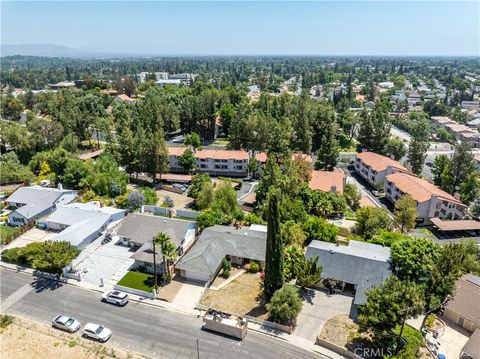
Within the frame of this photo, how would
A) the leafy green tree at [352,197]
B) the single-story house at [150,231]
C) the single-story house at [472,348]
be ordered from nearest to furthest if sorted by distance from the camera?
1. the single-story house at [472,348]
2. the single-story house at [150,231]
3. the leafy green tree at [352,197]

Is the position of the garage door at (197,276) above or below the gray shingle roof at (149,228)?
below

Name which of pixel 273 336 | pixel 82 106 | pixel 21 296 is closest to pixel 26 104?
pixel 82 106

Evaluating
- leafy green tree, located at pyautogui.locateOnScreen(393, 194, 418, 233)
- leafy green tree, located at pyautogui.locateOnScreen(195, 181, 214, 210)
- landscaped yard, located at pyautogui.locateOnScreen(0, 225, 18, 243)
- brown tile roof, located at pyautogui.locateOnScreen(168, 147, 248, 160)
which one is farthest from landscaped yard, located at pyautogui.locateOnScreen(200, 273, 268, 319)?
brown tile roof, located at pyautogui.locateOnScreen(168, 147, 248, 160)

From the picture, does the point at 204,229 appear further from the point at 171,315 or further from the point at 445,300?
the point at 445,300

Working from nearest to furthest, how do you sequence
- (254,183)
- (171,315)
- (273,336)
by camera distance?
(273,336) → (171,315) → (254,183)

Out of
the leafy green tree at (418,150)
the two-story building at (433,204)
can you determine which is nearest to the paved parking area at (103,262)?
the two-story building at (433,204)

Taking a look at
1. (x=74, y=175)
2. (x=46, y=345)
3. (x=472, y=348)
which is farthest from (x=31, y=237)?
(x=472, y=348)

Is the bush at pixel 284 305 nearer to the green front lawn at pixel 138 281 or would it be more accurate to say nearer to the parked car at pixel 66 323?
the green front lawn at pixel 138 281

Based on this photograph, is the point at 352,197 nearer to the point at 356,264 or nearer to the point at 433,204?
the point at 433,204

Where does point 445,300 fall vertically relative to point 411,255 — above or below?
below
